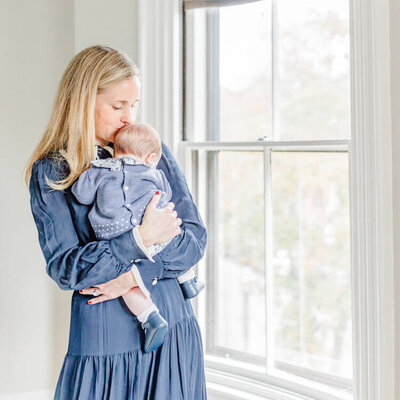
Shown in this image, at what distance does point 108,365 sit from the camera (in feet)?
4.59

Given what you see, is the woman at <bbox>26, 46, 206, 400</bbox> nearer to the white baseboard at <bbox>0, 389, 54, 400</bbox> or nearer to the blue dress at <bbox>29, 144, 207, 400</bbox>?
the blue dress at <bbox>29, 144, 207, 400</bbox>

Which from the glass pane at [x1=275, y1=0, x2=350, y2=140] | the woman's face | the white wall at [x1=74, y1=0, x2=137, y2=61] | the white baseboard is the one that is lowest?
the white baseboard

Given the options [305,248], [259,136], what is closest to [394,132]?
[259,136]

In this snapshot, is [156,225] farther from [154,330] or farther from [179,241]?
[154,330]

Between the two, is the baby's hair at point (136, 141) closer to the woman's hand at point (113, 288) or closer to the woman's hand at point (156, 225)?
the woman's hand at point (156, 225)

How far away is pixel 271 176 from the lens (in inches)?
80.4

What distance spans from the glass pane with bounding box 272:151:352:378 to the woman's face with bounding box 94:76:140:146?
85 centimetres

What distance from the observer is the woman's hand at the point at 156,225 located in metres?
1.38

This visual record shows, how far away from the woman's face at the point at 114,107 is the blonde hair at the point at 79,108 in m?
0.02

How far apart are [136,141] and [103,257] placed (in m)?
0.30

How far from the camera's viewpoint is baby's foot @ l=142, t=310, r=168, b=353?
1384 mm

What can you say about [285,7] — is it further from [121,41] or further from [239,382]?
[239,382]

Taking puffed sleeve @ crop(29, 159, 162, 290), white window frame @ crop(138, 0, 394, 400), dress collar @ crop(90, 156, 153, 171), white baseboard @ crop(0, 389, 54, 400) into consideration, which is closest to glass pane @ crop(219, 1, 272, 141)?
white window frame @ crop(138, 0, 394, 400)

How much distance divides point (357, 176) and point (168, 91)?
0.90 metres
